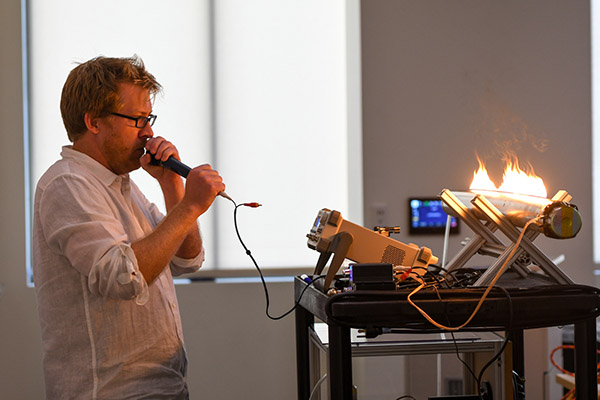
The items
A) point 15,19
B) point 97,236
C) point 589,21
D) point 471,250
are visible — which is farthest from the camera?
point 589,21

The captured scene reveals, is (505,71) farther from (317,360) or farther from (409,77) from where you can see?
(317,360)

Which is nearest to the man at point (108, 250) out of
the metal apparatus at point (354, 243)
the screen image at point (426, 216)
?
the metal apparatus at point (354, 243)

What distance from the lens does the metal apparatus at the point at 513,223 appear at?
4.15 feet

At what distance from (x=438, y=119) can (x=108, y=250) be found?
200 centimetres

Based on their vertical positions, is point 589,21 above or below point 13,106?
above

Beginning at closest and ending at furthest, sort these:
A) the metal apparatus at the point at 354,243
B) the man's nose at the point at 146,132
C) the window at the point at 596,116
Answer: the metal apparatus at the point at 354,243 → the man's nose at the point at 146,132 → the window at the point at 596,116

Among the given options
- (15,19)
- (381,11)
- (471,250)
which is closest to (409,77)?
(381,11)

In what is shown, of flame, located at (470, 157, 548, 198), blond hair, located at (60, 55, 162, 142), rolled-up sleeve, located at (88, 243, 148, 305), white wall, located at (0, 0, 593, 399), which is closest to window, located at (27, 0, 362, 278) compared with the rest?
white wall, located at (0, 0, 593, 399)

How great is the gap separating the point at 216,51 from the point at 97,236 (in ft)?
6.17

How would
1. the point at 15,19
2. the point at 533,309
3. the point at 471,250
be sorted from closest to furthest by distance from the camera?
the point at 533,309
the point at 471,250
the point at 15,19

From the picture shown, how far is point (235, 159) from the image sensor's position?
121 inches

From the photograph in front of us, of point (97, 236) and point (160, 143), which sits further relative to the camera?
point (160, 143)

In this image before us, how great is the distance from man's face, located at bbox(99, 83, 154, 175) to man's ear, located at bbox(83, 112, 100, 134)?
0.05 ft

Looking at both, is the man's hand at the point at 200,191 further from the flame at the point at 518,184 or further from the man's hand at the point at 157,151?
the flame at the point at 518,184
